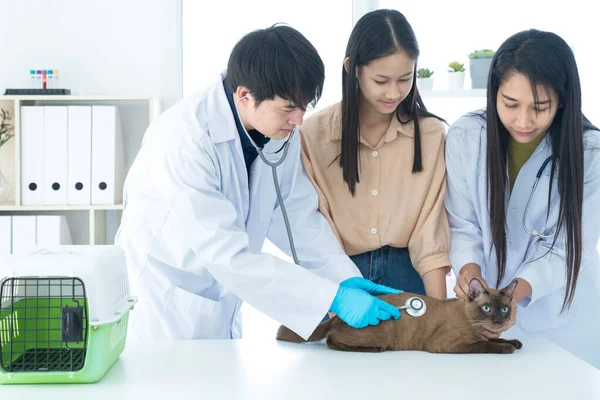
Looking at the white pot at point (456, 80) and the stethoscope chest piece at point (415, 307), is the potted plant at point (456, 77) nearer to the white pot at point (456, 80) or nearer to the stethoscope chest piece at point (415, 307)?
the white pot at point (456, 80)

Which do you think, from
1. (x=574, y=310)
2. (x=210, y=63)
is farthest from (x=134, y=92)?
(x=574, y=310)

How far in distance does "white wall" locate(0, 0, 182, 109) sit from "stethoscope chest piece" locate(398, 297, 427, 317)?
196 cm

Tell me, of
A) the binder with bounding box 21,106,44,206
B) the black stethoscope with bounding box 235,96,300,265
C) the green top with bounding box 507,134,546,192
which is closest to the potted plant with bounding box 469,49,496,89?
the green top with bounding box 507,134,546,192

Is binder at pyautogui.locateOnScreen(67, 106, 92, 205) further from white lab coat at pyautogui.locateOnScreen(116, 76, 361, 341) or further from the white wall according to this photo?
white lab coat at pyautogui.locateOnScreen(116, 76, 361, 341)

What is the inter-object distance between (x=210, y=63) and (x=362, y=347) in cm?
205

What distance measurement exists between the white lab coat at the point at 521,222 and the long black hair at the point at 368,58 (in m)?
0.12

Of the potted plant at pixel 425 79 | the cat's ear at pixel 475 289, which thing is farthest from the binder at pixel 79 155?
the cat's ear at pixel 475 289

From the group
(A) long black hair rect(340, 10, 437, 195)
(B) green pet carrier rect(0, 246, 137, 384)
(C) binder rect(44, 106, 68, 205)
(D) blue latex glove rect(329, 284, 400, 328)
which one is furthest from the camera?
(C) binder rect(44, 106, 68, 205)

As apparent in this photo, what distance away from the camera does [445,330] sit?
57.9 inches

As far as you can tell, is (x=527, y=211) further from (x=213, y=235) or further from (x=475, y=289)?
(x=213, y=235)

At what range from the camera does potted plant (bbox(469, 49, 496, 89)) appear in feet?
9.29

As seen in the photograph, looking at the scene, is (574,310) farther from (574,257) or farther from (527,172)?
(527,172)

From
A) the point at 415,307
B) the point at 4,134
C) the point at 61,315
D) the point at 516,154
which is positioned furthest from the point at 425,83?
the point at 61,315

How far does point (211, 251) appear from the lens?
146 centimetres
